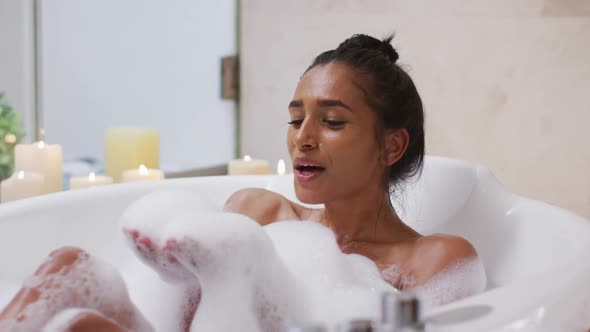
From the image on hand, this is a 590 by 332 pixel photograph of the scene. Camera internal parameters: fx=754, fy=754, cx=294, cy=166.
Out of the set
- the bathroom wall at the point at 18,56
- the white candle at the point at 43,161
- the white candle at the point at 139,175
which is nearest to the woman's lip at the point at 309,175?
the white candle at the point at 139,175

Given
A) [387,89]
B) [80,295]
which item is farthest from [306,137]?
[80,295]

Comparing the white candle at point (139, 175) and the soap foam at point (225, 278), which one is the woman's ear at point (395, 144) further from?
the white candle at point (139, 175)

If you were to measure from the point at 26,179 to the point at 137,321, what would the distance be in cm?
117

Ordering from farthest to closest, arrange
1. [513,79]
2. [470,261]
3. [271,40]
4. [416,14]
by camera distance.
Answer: [271,40] → [416,14] → [513,79] → [470,261]

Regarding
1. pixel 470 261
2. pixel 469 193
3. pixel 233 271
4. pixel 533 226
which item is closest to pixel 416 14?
pixel 469 193

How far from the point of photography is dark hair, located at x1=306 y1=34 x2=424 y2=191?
4.34 feet

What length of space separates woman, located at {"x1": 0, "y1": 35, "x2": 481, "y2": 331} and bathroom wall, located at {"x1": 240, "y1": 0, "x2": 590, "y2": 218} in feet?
3.45

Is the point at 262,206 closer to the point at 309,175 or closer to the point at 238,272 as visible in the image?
the point at 309,175

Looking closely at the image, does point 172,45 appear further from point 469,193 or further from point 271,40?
point 469,193

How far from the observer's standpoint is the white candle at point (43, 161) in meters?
2.27

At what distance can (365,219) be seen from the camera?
1390 mm

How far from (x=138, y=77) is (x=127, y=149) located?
21.6 inches

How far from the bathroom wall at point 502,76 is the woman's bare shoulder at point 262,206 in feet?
3.56

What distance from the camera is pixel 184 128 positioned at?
3080mm
